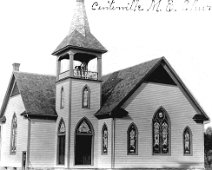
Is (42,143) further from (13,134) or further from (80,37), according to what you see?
(80,37)

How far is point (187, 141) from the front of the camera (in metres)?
33.3

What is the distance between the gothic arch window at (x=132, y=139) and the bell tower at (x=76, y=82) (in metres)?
2.93

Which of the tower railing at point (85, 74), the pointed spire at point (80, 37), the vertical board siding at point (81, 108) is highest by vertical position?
the pointed spire at point (80, 37)

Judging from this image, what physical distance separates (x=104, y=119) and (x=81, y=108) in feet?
6.31

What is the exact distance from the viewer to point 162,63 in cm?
3269

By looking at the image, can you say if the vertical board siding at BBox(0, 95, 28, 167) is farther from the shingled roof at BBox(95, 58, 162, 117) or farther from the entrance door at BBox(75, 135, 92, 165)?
the shingled roof at BBox(95, 58, 162, 117)

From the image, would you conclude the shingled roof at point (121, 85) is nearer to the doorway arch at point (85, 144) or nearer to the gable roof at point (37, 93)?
the doorway arch at point (85, 144)

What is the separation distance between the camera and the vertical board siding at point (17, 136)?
33.5 m

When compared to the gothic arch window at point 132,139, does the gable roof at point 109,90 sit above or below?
above

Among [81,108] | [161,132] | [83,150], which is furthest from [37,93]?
[161,132]

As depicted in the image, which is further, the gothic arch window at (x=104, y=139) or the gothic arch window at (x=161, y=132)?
the gothic arch window at (x=161, y=132)

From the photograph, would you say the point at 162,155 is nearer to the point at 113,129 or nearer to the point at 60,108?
the point at 113,129

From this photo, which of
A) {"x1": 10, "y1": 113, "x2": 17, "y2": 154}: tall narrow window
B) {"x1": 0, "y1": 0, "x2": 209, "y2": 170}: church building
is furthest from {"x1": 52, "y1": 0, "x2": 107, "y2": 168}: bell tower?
{"x1": 10, "y1": 113, "x2": 17, "y2": 154}: tall narrow window

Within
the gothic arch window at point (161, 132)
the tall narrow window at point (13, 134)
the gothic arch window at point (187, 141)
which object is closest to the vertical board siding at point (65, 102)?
the tall narrow window at point (13, 134)
